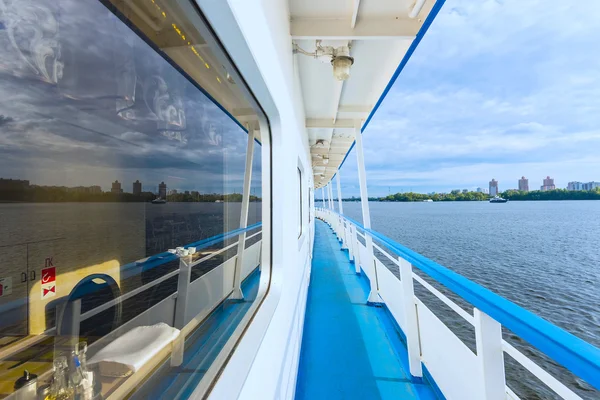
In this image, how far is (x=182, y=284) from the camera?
107 centimetres

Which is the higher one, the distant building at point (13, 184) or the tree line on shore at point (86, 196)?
the distant building at point (13, 184)

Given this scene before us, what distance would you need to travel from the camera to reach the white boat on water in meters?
0.65

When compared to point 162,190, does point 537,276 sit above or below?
below

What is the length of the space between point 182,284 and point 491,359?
108 cm

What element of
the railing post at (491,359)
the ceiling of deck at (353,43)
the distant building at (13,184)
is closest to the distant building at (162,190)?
the distant building at (13,184)

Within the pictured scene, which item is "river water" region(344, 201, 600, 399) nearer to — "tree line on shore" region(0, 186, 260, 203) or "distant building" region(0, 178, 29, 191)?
"tree line on shore" region(0, 186, 260, 203)

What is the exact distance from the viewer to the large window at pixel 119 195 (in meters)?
0.69

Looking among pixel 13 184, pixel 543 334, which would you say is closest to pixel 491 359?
pixel 543 334

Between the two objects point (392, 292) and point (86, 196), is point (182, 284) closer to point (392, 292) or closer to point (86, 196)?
point (86, 196)

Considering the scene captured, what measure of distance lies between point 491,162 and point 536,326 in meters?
50.8

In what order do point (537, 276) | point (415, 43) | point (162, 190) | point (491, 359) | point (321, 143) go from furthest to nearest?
point (537, 276), point (321, 143), point (415, 43), point (162, 190), point (491, 359)

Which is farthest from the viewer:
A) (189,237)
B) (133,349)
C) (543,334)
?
(189,237)

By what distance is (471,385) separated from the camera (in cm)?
109

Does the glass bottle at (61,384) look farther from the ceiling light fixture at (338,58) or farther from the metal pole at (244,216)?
the ceiling light fixture at (338,58)
